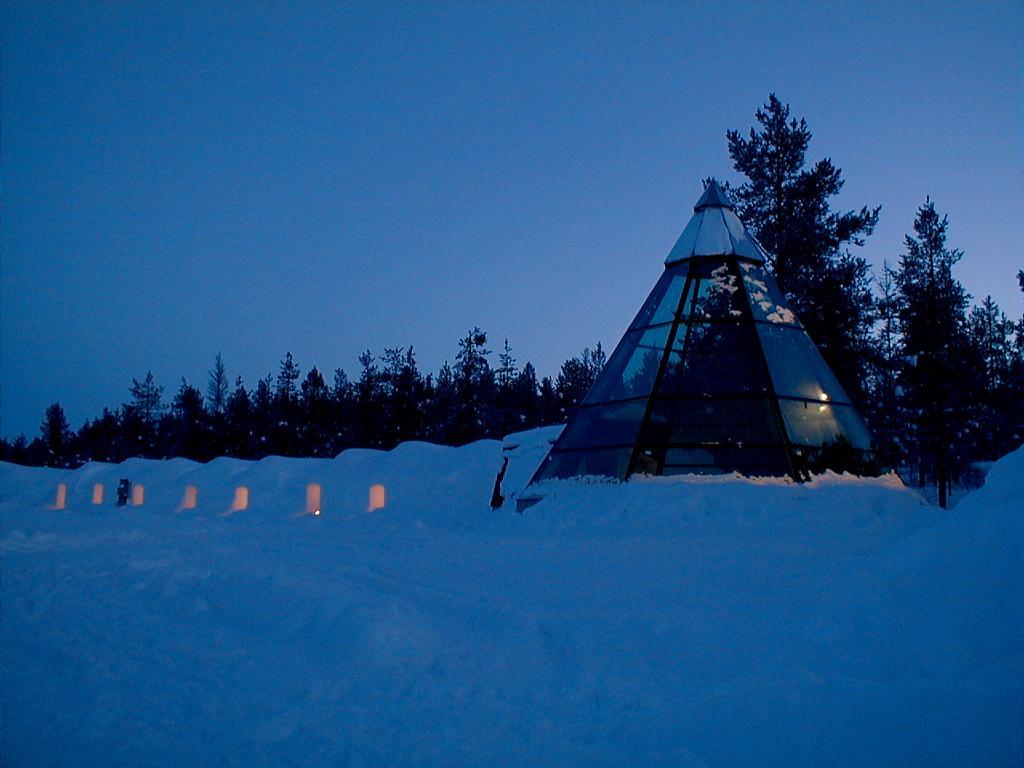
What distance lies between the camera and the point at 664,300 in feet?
45.0

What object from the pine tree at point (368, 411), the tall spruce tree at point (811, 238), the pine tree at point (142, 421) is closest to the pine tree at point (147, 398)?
the pine tree at point (142, 421)

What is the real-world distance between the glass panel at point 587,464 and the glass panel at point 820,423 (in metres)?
2.70

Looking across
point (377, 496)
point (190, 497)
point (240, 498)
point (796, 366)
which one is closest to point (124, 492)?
point (190, 497)

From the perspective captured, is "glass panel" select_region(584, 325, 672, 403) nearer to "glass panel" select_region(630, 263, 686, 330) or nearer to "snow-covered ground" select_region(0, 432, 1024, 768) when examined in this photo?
"glass panel" select_region(630, 263, 686, 330)

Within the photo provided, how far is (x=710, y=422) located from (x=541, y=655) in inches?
321

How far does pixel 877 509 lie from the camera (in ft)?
34.9

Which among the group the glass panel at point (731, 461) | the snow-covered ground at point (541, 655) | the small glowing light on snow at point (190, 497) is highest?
the glass panel at point (731, 461)

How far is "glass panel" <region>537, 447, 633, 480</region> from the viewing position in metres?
12.1

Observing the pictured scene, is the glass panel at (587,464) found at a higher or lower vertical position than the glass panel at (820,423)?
lower

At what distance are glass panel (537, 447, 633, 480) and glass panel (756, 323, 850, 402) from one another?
2906 millimetres

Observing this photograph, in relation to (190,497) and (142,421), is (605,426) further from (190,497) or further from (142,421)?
(142,421)

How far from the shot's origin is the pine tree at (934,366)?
26688 mm

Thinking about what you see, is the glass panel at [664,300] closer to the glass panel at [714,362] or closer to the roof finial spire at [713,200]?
the glass panel at [714,362]

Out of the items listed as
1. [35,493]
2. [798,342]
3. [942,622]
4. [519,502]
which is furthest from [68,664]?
[35,493]
